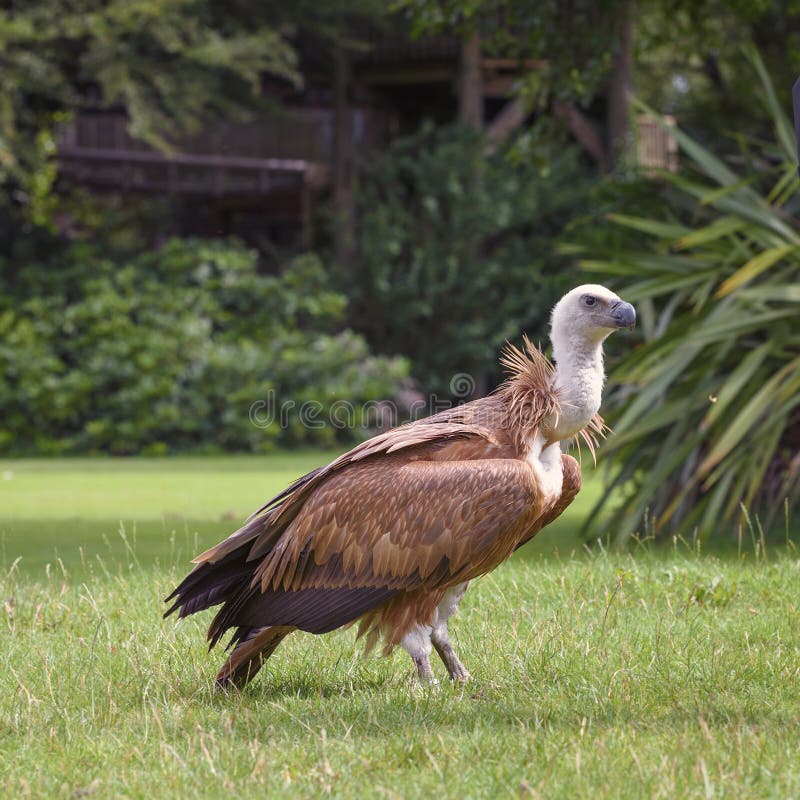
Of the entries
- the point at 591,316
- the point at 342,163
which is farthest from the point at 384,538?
the point at 342,163

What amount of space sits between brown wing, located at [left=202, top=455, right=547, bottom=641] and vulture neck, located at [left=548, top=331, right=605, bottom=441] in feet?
0.99

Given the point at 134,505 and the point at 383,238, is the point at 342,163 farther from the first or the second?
the point at 134,505

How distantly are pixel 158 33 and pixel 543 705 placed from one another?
1369 centimetres

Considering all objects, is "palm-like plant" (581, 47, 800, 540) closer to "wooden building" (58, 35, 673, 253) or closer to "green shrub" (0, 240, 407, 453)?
"green shrub" (0, 240, 407, 453)

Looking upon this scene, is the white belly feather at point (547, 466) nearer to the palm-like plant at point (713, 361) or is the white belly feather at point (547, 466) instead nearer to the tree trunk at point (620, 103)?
the palm-like plant at point (713, 361)

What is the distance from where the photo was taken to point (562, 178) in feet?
69.1

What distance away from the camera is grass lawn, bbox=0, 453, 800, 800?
344cm

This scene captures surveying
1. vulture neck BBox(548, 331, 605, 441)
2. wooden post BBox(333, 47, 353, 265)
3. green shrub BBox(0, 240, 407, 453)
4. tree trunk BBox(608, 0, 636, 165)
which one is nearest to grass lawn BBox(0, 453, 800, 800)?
vulture neck BBox(548, 331, 605, 441)

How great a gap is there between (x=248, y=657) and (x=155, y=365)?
13.2 meters

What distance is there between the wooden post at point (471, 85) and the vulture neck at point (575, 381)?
15761 mm

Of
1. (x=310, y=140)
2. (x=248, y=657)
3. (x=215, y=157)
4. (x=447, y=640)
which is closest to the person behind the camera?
(x=248, y=657)

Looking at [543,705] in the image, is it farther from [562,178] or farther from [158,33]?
[562,178]

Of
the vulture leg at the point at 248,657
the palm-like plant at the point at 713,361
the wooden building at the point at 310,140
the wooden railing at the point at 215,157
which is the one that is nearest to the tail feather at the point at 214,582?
the vulture leg at the point at 248,657

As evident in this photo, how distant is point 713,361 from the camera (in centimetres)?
764
